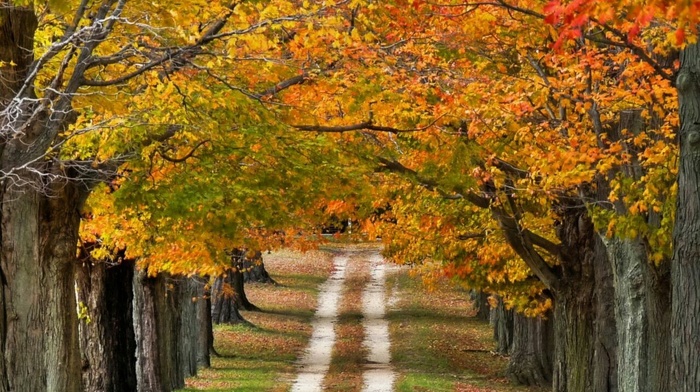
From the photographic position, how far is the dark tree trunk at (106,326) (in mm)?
23703

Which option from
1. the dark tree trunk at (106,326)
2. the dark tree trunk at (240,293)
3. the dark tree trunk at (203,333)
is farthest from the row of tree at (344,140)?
the dark tree trunk at (240,293)

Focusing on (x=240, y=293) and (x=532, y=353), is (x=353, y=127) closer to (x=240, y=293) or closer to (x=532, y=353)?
(x=532, y=353)

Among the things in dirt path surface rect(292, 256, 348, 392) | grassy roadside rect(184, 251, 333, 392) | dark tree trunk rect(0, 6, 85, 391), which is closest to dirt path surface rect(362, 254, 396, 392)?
dirt path surface rect(292, 256, 348, 392)

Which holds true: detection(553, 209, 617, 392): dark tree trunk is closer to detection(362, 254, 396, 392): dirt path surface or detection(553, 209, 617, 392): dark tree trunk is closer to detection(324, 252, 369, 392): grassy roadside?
detection(362, 254, 396, 392): dirt path surface

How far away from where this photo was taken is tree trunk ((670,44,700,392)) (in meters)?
10.0

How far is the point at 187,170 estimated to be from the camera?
716 inches

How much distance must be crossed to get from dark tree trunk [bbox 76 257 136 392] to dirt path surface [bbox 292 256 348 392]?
6.90 metres

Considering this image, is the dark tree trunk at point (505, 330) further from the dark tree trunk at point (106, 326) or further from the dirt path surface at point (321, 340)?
the dark tree trunk at point (106, 326)

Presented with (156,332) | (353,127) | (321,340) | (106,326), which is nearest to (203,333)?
(321,340)

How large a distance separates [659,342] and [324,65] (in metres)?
5.90

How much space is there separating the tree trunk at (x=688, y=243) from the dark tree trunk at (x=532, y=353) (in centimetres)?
2420

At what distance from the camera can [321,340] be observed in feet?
145

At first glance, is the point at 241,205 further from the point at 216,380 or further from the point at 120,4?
the point at 216,380

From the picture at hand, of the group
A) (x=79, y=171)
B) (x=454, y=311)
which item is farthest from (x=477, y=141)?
(x=454, y=311)
